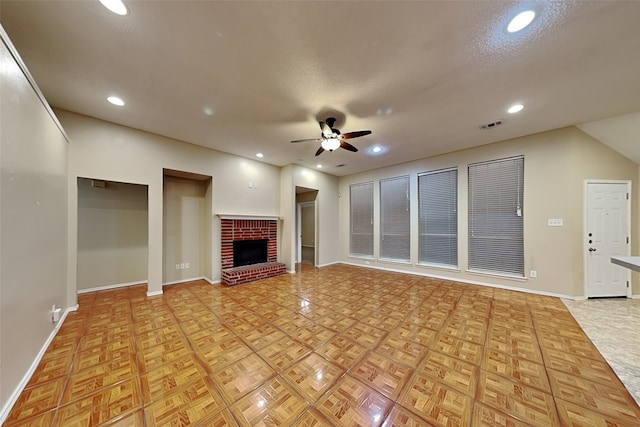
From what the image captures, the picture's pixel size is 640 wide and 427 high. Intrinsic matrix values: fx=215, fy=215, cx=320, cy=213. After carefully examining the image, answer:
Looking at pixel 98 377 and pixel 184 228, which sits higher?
pixel 184 228

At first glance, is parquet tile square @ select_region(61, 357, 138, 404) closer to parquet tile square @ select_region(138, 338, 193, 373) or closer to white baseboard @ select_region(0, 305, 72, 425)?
parquet tile square @ select_region(138, 338, 193, 373)

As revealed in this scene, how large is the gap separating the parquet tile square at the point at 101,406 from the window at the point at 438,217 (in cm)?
A: 517

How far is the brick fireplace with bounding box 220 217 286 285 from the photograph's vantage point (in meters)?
4.38

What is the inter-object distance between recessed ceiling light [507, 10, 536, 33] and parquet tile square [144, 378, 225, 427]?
3415mm

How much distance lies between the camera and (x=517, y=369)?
5.91 feet

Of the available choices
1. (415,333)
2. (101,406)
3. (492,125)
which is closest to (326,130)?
(492,125)

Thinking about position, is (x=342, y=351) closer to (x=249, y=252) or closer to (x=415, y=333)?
(x=415, y=333)

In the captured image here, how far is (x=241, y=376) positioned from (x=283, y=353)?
1.36 feet

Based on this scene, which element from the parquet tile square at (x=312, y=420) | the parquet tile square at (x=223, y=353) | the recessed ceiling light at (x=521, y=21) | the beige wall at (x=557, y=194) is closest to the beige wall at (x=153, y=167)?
the parquet tile square at (x=223, y=353)

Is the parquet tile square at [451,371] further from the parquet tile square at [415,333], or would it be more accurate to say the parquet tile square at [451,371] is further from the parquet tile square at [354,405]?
the parquet tile square at [354,405]

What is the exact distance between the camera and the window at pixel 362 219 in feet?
19.9

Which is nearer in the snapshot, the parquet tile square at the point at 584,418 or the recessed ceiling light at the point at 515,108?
the parquet tile square at the point at 584,418

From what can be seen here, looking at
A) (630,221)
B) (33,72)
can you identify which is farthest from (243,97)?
(630,221)

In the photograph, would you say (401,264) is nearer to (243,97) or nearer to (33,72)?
(243,97)
